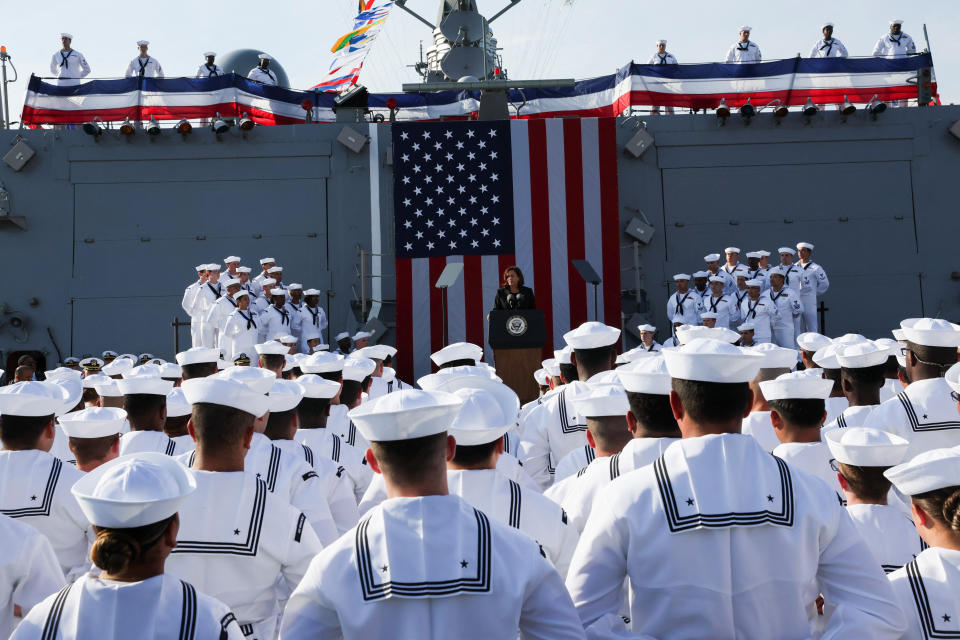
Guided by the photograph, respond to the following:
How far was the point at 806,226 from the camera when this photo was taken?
1397 centimetres

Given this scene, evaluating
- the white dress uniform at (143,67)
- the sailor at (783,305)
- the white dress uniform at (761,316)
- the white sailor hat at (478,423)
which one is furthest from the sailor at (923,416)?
the white dress uniform at (143,67)

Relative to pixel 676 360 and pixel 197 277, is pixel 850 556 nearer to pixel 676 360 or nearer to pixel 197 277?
pixel 676 360

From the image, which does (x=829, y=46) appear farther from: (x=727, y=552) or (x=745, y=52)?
(x=727, y=552)

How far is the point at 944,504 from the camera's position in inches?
80.7

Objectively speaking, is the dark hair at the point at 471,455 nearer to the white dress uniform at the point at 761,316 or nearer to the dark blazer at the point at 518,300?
the dark blazer at the point at 518,300

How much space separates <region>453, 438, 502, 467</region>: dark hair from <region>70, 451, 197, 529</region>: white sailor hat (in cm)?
90

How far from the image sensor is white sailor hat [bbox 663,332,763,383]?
2.00m

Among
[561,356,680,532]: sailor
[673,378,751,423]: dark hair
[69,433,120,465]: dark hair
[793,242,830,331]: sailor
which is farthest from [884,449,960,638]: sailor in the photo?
[793,242,830,331]: sailor

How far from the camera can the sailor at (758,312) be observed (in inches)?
468

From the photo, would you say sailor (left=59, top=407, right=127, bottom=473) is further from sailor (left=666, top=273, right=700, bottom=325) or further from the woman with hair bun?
sailor (left=666, top=273, right=700, bottom=325)

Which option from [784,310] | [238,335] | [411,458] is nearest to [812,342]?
[411,458]

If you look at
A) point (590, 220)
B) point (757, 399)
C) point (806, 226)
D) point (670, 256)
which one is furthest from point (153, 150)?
point (757, 399)

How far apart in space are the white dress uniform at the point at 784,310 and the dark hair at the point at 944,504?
405 inches

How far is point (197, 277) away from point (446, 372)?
1012cm
